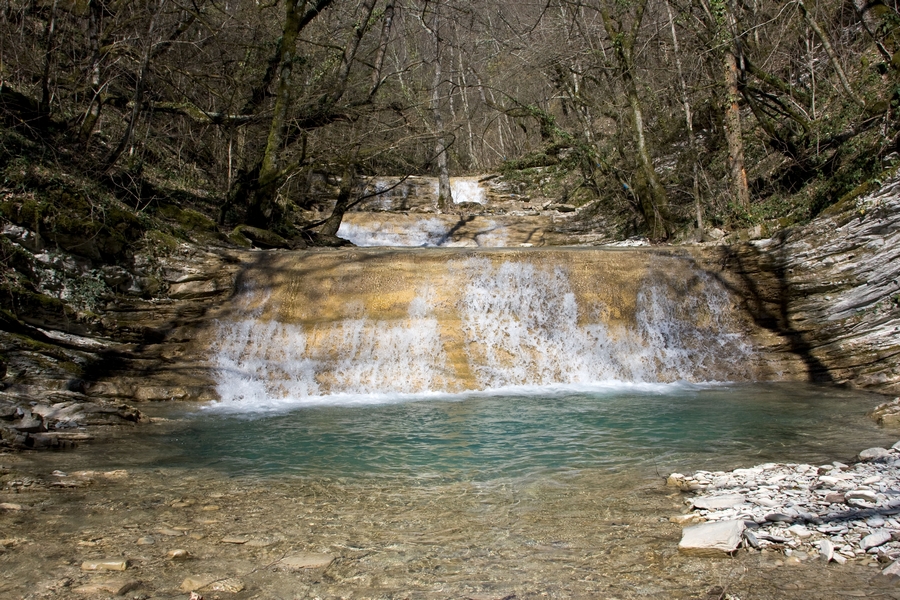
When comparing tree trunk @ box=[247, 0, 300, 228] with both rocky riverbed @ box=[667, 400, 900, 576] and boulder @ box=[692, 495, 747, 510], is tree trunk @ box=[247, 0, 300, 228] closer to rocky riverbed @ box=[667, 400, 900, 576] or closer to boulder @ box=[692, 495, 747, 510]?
rocky riverbed @ box=[667, 400, 900, 576]

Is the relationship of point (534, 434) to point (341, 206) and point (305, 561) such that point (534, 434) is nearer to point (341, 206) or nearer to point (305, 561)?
point (305, 561)

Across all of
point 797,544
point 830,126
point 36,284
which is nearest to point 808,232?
point 830,126

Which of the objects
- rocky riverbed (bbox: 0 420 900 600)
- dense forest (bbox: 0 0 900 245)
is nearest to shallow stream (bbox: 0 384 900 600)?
rocky riverbed (bbox: 0 420 900 600)

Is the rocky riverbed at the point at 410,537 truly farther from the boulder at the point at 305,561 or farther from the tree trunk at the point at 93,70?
the tree trunk at the point at 93,70

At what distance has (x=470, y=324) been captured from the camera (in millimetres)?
9703

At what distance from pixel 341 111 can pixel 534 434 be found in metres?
9.60

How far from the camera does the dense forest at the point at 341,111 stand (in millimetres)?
9812

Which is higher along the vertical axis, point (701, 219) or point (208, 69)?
point (208, 69)

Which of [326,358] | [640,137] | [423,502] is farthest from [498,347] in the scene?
[640,137]

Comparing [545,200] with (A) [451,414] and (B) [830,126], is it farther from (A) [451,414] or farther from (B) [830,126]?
(A) [451,414]

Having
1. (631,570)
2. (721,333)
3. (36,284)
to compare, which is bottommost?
(631,570)

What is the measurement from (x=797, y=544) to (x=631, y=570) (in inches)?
33.3

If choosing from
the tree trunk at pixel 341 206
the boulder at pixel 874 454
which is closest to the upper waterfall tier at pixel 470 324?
the tree trunk at pixel 341 206

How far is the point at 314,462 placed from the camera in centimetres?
545
